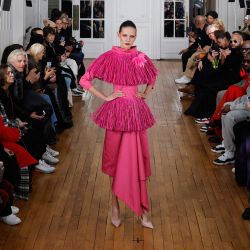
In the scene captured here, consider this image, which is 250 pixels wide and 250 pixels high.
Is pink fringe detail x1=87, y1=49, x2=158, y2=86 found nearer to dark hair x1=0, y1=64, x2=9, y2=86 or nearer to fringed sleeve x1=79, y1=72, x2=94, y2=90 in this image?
fringed sleeve x1=79, y1=72, x2=94, y2=90

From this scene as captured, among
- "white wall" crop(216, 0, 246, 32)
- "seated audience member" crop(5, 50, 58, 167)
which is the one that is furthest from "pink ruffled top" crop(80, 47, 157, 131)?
"white wall" crop(216, 0, 246, 32)

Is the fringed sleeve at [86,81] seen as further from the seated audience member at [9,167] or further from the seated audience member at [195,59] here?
the seated audience member at [195,59]

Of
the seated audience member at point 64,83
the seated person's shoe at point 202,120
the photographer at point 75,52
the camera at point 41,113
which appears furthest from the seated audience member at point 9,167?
the photographer at point 75,52

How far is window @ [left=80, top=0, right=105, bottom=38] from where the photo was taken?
45.6 ft

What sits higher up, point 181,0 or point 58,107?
point 181,0

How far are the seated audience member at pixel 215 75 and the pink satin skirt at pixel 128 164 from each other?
337 centimetres

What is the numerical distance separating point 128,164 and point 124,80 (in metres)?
0.58

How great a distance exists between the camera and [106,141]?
15.2ft

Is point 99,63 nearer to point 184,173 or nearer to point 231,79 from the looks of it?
point 184,173

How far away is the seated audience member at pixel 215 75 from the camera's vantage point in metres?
7.81

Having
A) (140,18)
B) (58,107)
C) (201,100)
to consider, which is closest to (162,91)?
(201,100)

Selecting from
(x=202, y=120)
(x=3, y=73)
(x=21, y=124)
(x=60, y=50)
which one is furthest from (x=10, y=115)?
(x=60, y=50)

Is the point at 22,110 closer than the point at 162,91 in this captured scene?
Yes

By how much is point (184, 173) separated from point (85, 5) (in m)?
8.55
